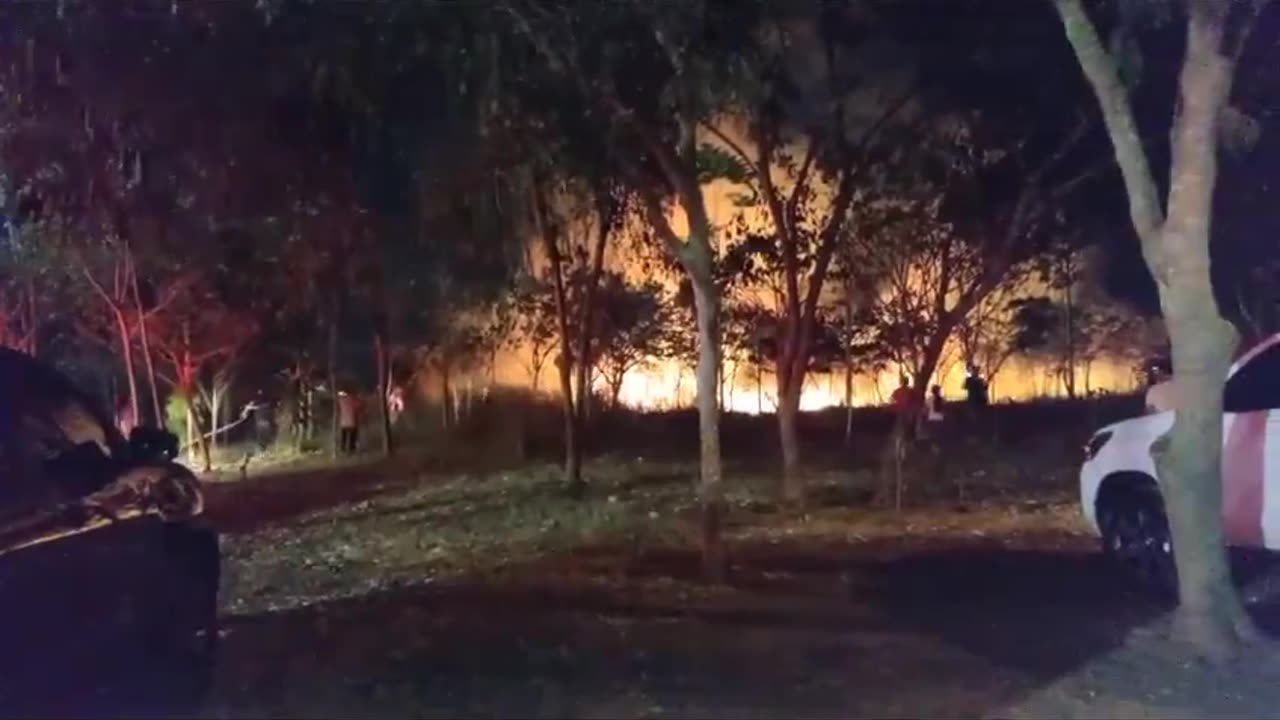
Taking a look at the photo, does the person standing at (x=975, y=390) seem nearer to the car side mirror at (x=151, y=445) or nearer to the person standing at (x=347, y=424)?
the person standing at (x=347, y=424)

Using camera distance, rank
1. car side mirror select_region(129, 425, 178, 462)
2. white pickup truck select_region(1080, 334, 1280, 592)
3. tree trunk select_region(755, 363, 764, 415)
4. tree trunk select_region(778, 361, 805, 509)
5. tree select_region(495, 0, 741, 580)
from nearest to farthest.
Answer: car side mirror select_region(129, 425, 178, 462) → white pickup truck select_region(1080, 334, 1280, 592) → tree select_region(495, 0, 741, 580) → tree trunk select_region(778, 361, 805, 509) → tree trunk select_region(755, 363, 764, 415)

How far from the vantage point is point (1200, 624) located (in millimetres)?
8867

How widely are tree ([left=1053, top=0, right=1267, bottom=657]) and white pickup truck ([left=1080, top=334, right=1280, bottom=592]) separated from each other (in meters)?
0.89

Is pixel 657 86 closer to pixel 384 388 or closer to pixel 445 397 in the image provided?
pixel 384 388

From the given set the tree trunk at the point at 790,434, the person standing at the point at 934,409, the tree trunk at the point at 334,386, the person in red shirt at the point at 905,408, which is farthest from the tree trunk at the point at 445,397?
the person in red shirt at the point at 905,408

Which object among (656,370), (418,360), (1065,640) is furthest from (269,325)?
(1065,640)

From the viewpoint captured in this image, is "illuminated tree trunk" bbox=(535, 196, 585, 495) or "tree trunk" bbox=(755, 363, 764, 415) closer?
"illuminated tree trunk" bbox=(535, 196, 585, 495)

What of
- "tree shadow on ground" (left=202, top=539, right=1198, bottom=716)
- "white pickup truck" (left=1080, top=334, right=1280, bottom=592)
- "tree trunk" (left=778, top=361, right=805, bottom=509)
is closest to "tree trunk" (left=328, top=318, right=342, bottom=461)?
"tree trunk" (left=778, top=361, right=805, bottom=509)

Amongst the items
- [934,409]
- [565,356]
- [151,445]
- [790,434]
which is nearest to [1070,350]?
[934,409]

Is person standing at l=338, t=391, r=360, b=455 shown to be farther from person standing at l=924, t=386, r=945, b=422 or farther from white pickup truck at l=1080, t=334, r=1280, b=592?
white pickup truck at l=1080, t=334, r=1280, b=592

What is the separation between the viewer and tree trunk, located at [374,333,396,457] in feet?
111

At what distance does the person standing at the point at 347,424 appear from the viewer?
34.1 meters

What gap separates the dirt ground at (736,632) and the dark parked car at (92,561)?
39cm

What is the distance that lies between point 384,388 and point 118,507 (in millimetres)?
Result: 26796
